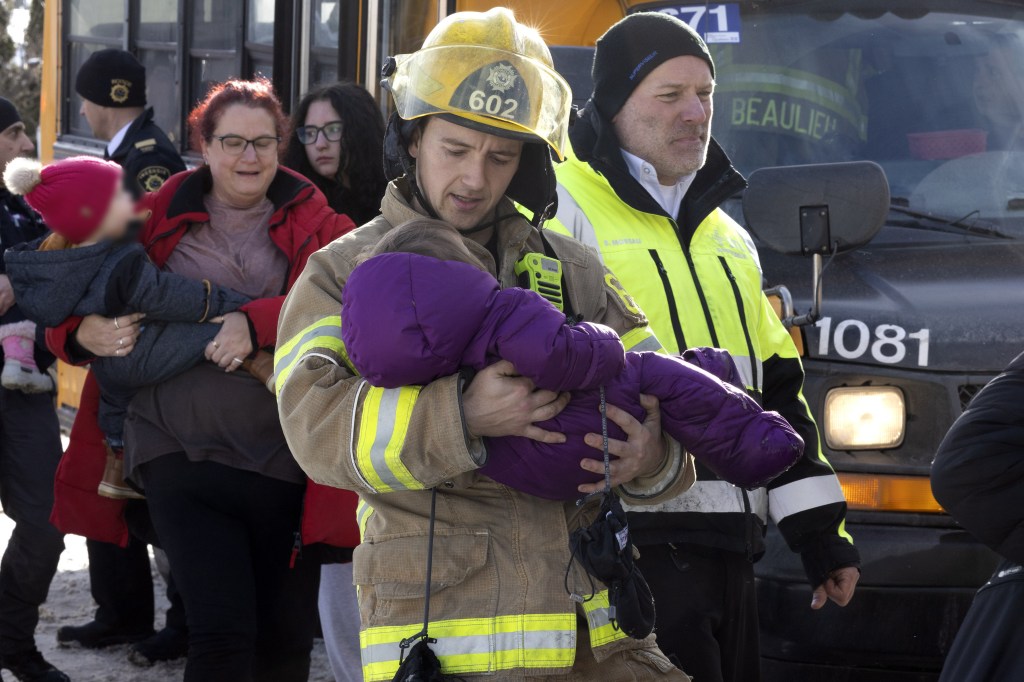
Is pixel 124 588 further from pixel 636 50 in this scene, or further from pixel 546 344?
pixel 546 344

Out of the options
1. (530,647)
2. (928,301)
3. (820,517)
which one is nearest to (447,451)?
(530,647)

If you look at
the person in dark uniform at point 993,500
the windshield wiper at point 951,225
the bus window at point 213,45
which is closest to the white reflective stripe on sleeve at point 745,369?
the person in dark uniform at point 993,500

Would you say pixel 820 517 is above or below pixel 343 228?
below

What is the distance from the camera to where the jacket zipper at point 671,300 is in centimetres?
301

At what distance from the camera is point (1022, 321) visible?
3676 millimetres

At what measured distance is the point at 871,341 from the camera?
3.65 metres

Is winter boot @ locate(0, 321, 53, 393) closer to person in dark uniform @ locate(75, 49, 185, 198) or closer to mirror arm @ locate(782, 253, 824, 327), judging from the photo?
person in dark uniform @ locate(75, 49, 185, 198)

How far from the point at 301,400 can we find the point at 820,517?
1.39 meters

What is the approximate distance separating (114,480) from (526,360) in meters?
2.32

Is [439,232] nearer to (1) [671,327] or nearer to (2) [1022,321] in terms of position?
(1) [671,327]

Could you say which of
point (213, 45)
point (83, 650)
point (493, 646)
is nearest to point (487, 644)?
point (493, 646)

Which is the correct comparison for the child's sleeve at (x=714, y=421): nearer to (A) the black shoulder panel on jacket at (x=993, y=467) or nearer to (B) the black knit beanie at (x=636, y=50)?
(A) the black shoulder panel on jacket at (x=993, y=467)

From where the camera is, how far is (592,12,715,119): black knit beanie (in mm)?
3225

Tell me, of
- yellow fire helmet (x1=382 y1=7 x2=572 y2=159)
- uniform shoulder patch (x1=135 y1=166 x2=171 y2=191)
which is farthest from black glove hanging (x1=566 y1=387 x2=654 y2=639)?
uniform shoulder patch (x1=135 y1=166 x2=171 y2=191)
